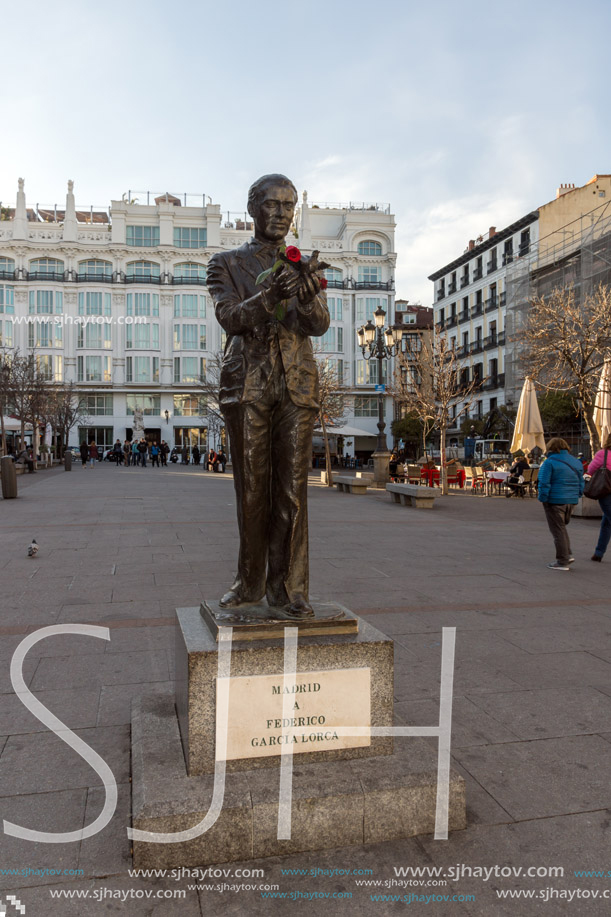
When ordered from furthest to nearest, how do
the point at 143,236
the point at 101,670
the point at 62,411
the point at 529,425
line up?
the point at 143,236 → the point at 62,411 → the point at 529,425 → the point at 101,670

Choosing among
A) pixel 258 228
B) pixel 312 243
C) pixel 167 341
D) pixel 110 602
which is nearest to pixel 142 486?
pixel 110 602

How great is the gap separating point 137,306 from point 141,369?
557 cm

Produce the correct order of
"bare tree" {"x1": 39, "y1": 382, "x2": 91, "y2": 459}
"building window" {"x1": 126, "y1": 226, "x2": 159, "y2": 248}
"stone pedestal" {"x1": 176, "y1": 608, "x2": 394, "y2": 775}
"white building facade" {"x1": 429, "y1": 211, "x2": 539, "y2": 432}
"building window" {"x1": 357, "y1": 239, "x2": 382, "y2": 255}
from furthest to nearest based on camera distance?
"building window" {"x1": 357, "y1": 239, "x2": 382, "y2": 255}, "building window" {"x1": 126, "y1": 226, "x2": 159, "y2": 248}, "white building facade" {"x1": 429, "y1": 211, "x2": 539, "y2": 432}, "bare tree" {"x1": 39, "y1": 382, "x2": 91, "y2": 459}, "stone pedestal" {"x1": 176, "y1": 608, "x2": 394, "y2": 775}

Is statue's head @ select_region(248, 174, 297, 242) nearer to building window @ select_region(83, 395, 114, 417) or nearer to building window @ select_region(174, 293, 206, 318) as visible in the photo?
building window @ select_region(83, 395, 114, 417)

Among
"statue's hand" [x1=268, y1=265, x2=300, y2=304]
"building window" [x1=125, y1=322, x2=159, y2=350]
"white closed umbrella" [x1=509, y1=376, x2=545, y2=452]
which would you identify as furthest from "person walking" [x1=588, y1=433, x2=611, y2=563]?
"building window" [x1=125, y1=322, x2=159, y2=350]

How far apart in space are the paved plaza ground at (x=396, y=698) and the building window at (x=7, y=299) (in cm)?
5221

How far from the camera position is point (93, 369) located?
55.7m

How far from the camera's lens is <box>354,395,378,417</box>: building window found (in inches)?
2288

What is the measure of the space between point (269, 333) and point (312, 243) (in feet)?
194

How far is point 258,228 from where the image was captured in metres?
2.91

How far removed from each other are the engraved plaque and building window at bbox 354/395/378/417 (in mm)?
55778

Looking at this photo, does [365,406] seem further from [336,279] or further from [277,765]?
[277,765]

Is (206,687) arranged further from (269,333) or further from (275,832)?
(269,333)

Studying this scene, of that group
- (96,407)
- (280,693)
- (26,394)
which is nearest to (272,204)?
(280,693)
